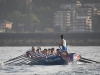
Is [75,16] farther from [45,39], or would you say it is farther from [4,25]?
[45,39]

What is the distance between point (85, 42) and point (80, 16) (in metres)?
81.1

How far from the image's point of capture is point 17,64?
146 feet

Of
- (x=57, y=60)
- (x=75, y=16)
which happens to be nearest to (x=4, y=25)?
(x=75, y=16)

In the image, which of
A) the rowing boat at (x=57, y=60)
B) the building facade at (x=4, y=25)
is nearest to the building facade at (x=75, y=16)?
the building facade at (x=4, y=25)

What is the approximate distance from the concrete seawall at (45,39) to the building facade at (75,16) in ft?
208

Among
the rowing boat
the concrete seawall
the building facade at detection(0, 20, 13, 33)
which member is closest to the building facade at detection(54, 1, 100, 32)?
the building facade at detection(0, 20, 13, 33)

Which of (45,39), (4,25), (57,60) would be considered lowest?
(45,39)

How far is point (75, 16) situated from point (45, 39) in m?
78.0

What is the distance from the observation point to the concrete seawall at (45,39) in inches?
3890

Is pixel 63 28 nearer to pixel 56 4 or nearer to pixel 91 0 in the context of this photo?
pixel 56 4

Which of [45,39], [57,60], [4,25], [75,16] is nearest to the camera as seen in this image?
[57,60]

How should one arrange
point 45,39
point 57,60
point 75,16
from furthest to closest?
point 75,16 → point 45,39 → point 57,60

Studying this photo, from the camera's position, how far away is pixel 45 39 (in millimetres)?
102125

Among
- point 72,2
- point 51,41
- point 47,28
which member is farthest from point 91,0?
point 51,41
